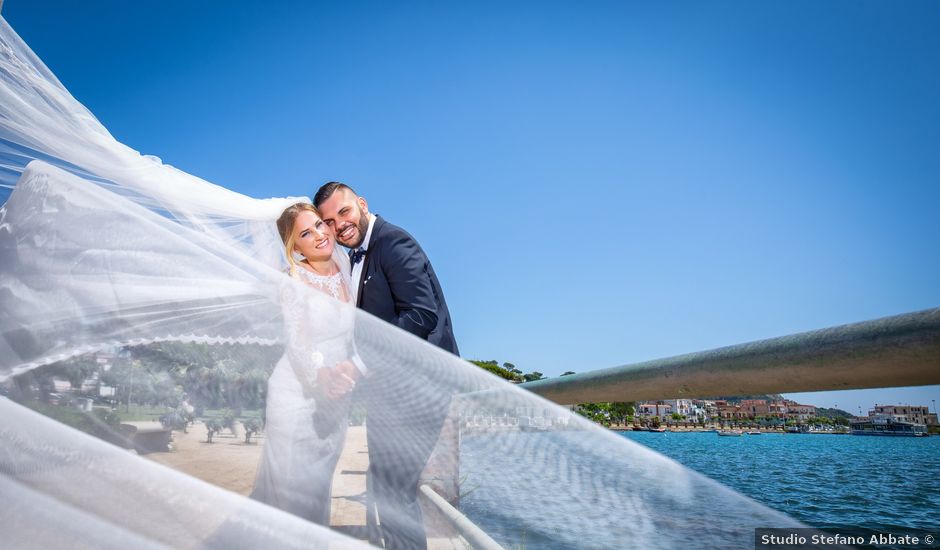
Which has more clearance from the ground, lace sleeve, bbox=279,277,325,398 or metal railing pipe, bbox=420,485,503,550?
lace sleeve, bbox=279,277,325,398

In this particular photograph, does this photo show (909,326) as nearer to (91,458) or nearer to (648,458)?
(648,458)

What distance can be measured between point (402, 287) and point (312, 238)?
1.69 ft

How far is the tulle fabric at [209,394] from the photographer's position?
780mm

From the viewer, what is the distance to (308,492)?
1099 millimetres

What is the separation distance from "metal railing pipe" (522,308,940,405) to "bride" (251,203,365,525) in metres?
0.78

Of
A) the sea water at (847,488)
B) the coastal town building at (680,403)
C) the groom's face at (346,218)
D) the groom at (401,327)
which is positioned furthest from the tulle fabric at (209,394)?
the sea water at (847,488)

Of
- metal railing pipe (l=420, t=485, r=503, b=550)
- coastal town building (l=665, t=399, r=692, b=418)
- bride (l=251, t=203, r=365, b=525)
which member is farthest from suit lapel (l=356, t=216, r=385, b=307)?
coastal town building (l=665, t=399, r=692, b=418)

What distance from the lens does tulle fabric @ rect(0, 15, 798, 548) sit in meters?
0.78

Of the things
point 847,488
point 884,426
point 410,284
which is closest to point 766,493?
point 847,488

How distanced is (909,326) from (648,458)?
47 centimetres

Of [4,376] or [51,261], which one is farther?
[51,261]

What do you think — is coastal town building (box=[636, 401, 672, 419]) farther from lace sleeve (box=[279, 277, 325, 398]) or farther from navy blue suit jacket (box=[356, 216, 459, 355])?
lace sleeve (box=[279, 277, 325, 398])

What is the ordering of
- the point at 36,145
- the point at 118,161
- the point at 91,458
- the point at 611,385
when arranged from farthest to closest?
the point at 118,161 → the point at 36,145 → the point at 611,385 → the point at 91,458

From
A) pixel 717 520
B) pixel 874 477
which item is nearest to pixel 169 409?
pixel 717 520
